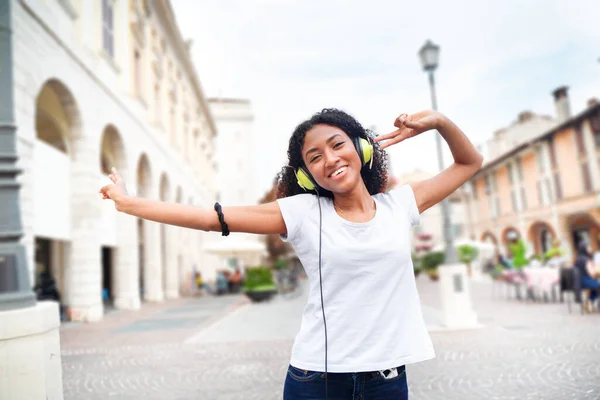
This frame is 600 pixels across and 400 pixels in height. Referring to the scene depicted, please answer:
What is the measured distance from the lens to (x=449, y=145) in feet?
6.87

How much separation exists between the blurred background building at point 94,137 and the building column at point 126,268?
1.3 inches

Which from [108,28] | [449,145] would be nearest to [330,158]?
[449,145]

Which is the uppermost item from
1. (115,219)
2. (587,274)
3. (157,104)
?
(157,104)

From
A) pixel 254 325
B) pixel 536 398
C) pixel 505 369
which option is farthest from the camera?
pixel 254 325

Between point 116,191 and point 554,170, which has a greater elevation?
point 554,170

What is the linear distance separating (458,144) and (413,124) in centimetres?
24

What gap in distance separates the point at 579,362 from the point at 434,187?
189 inches

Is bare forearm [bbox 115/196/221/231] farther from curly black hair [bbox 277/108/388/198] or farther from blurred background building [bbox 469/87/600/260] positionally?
blurred background building [bbox 469/87/600/260]

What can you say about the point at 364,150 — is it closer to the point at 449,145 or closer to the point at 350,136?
the point at 350,136

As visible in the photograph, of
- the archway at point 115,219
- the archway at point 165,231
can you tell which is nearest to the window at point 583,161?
the archway at point 165,231

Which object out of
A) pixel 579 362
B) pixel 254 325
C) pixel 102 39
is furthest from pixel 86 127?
pixel 579 362

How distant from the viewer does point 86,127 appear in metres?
13.5

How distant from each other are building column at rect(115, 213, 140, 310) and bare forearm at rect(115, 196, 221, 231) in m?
15.7

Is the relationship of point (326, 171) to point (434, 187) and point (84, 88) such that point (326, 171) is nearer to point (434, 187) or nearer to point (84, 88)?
point (434, 187)
